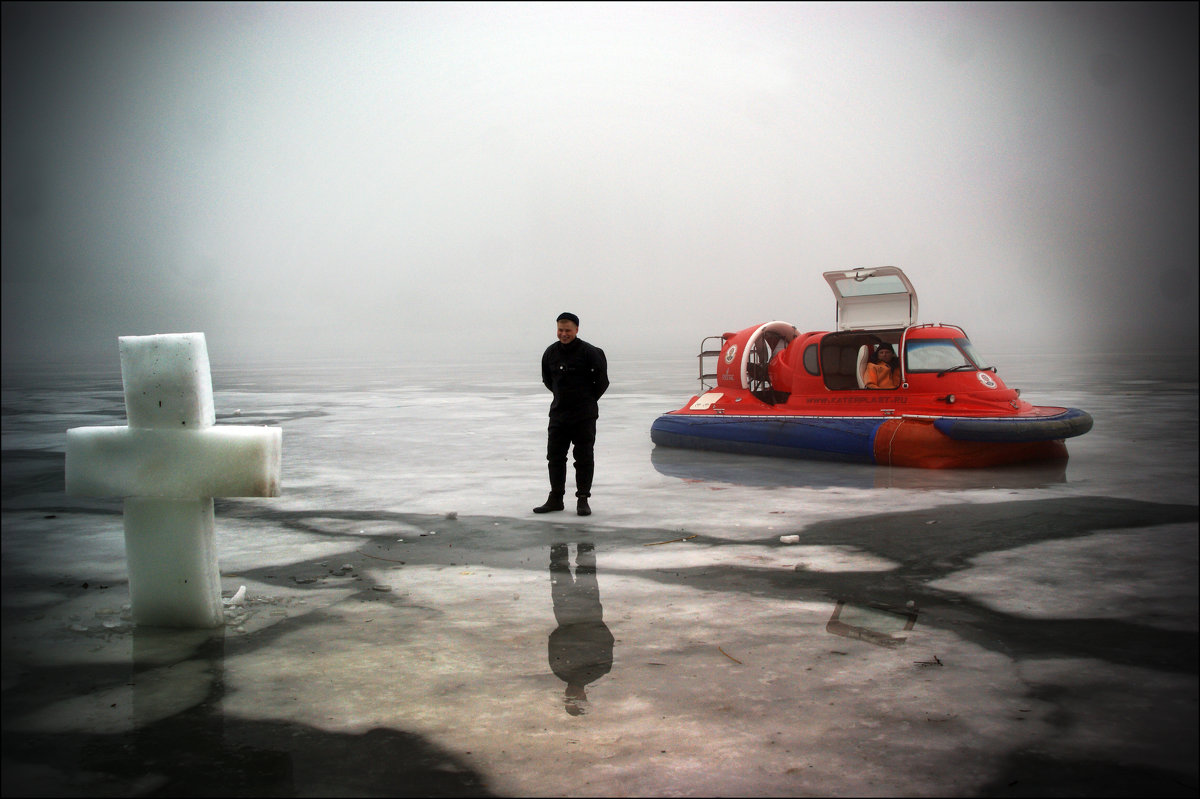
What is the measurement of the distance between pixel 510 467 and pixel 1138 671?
783cm

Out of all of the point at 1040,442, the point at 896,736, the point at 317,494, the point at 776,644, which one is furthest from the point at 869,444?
the point at 896,736

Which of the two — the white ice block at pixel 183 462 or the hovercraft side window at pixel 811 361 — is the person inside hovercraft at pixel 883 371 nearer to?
the hovercraft side window at pixel 811 361

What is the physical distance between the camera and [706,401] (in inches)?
520

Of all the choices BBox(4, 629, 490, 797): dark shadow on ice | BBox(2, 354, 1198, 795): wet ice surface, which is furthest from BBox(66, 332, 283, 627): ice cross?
BBox(4, 629, 490, 797): dark shadow on ice

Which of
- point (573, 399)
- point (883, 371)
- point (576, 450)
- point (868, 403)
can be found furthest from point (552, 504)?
point (883, 371)

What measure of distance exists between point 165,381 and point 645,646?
2.72 m

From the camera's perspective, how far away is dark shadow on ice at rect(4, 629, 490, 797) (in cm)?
321

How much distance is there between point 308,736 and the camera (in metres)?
3.61

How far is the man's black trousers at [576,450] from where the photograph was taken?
8266mm

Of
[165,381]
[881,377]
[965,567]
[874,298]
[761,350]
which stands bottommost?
[965,567]

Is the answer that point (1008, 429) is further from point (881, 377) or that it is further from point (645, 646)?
point (645, 646)

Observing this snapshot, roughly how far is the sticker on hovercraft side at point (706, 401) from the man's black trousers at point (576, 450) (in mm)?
4914

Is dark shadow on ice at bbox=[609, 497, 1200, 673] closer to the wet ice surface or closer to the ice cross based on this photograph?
the wet ice surface

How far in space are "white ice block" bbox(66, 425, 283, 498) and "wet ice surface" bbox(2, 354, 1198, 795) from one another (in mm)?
723
